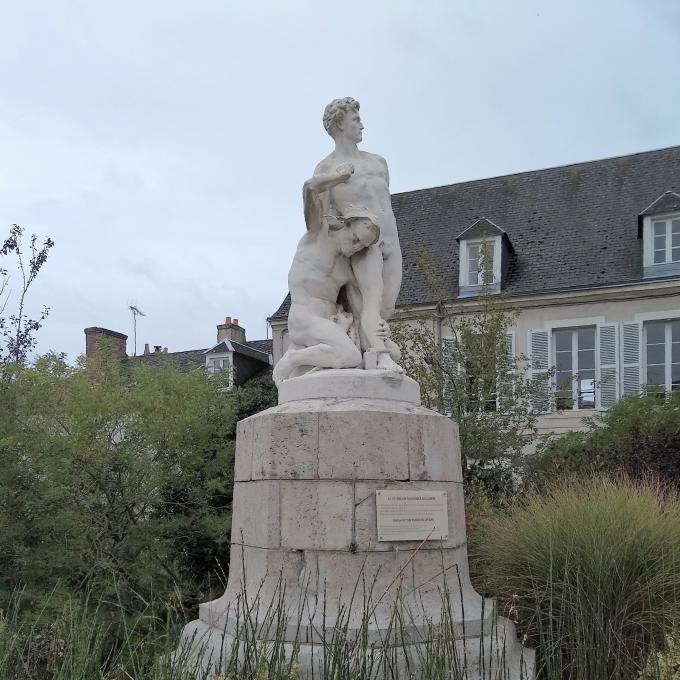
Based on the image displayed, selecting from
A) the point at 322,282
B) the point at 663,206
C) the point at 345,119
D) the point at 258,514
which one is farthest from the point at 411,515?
the point at 663,206

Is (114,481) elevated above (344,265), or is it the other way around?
(344,265)

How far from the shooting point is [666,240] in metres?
17.3

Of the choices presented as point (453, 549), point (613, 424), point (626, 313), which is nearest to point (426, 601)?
point (453, 549)

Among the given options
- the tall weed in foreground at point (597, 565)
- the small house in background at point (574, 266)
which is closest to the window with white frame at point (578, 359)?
the small house in background at point (574, 266)

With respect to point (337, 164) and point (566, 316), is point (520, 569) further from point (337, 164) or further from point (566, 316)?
point (566, 316)

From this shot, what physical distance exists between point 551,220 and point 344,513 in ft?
53.0

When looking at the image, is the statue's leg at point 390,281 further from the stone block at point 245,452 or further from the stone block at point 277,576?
the stone block at point 277,576

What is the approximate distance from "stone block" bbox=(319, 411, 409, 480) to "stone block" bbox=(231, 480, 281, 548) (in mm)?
339

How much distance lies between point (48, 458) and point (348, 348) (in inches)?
158

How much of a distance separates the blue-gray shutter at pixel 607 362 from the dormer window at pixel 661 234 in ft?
4.63

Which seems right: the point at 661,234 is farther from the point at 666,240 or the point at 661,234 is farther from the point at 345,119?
the point at 345,119

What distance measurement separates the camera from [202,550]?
893cm

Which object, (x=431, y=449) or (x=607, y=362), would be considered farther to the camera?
(x=607, y=362)

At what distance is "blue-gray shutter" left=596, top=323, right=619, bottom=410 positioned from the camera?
16.6 m
